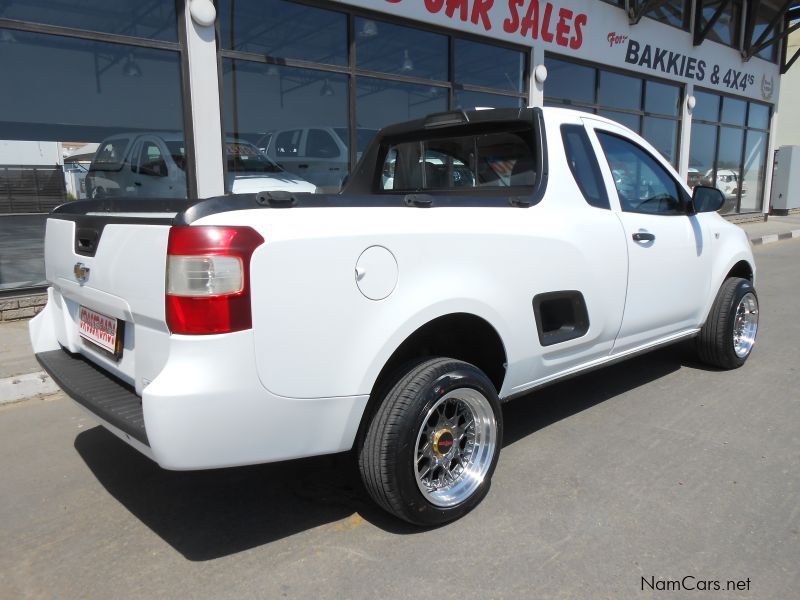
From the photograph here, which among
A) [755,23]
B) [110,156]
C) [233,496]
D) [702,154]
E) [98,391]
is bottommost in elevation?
[233,496]

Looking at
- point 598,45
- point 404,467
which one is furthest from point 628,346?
point 598,45

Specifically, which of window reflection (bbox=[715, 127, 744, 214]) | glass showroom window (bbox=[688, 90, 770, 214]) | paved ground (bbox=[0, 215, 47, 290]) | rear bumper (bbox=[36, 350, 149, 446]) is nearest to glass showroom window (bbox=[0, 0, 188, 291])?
paved ground (bbox=[0, 215, 47, 290])

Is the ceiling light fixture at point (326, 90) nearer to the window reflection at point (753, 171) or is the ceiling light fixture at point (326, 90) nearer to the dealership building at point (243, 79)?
the dealership building at point (243, 79)

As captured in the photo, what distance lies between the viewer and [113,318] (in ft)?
7.89

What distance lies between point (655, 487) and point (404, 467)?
131cm

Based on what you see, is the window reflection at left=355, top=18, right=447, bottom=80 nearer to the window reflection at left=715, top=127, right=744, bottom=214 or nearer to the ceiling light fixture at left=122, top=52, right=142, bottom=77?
the ceiling light fixture at left=122, top=52, right=142, bottom=77

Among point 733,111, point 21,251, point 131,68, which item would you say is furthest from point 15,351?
point 733,111

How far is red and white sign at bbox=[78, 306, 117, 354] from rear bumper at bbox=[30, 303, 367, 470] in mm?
291

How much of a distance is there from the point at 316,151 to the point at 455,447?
6646 mm

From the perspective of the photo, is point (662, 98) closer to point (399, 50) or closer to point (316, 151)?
point (399, 50)

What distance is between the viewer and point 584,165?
10.9 ft

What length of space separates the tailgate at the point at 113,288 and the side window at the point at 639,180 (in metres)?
2.49

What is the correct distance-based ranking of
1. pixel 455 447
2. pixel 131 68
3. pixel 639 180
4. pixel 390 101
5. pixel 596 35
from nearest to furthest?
pixel 455 447 → pixel 639 180 → pixel 131 68 → pixel 390 101 → pixel 596 35

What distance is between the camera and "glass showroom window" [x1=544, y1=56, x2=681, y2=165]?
11.6 m
